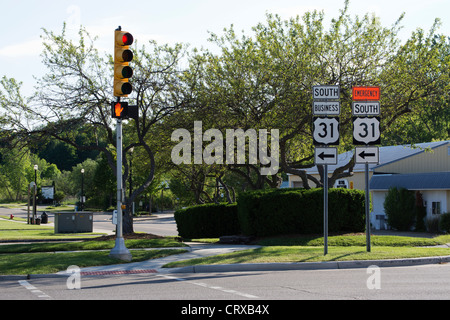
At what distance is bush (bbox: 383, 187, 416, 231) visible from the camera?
3266 centimetres

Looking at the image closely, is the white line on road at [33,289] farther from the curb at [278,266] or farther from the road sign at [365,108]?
the road sign at [365,108]

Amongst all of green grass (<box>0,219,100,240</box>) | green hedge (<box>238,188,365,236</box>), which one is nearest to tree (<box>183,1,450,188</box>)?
green hedge (<box>238,188,365,236</box>)

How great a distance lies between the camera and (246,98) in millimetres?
22984

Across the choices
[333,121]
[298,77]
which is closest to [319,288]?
[333,121]

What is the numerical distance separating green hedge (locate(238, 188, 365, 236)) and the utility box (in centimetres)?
1934

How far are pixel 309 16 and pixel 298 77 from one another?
119 inches

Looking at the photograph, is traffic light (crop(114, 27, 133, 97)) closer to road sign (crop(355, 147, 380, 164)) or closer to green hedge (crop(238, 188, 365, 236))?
road sign (crop(355, 147, 380, 164))

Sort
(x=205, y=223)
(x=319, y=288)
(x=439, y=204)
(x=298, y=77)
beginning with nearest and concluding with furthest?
(x=319, y=288) < (x=298, y=77) < (x=205, y=223) < (x=439, y=204)

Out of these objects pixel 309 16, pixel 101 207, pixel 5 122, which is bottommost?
pixel 101 207

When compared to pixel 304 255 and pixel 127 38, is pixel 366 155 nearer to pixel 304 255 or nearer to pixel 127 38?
pixel 304 255

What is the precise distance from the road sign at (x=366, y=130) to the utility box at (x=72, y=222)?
25.9m

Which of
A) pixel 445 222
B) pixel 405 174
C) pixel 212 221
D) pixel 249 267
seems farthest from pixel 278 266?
pixel 405 174

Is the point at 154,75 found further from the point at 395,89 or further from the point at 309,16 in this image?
the point at 395,89

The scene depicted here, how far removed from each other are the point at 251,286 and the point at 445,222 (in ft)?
74.7
